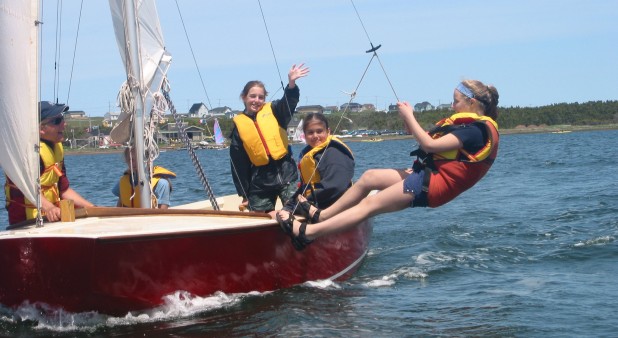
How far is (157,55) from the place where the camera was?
852 cm

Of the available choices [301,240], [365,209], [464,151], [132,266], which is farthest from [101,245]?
[464,151]

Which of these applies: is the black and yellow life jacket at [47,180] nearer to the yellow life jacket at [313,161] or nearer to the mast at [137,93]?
the mast at [137,93]

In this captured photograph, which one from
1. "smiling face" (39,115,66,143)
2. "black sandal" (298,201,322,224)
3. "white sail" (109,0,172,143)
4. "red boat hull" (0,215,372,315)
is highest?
"white sail" (109,0,172,143)

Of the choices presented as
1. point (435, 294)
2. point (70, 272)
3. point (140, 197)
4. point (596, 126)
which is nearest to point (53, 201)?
point (140, 197)

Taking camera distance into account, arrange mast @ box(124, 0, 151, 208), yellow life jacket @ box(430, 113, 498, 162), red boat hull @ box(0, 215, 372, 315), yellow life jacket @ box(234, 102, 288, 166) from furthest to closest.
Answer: yellow life jacket @ box(234, 102, 288, 166) < mast @ box(124, 0, 151, 208) < yellow life jacket @ box(430, 113, 498, 162) < red boat hull @ box(0, 215, 372, 315)

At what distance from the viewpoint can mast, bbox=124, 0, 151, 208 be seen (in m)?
8.02

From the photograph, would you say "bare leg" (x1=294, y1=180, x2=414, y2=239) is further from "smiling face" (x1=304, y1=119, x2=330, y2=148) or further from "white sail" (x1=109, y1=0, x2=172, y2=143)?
"white sail" (x1=109, y1=0, x2=172, y2=143)

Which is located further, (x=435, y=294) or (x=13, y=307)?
(x=435, y=294)

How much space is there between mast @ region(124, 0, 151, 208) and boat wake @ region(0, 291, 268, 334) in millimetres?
1228

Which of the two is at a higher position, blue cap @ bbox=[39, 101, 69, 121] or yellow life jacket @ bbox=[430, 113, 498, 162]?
blue cap @ bbox=[39, 101, 69, 121]

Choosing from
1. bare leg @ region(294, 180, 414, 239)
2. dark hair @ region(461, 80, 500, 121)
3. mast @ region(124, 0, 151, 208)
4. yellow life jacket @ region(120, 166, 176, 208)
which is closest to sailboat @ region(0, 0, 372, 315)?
bare leg @ region(294, 180, 414, 239)

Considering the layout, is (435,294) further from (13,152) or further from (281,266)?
(13,152)

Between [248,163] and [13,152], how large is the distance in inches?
107

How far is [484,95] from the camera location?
7.25 m
